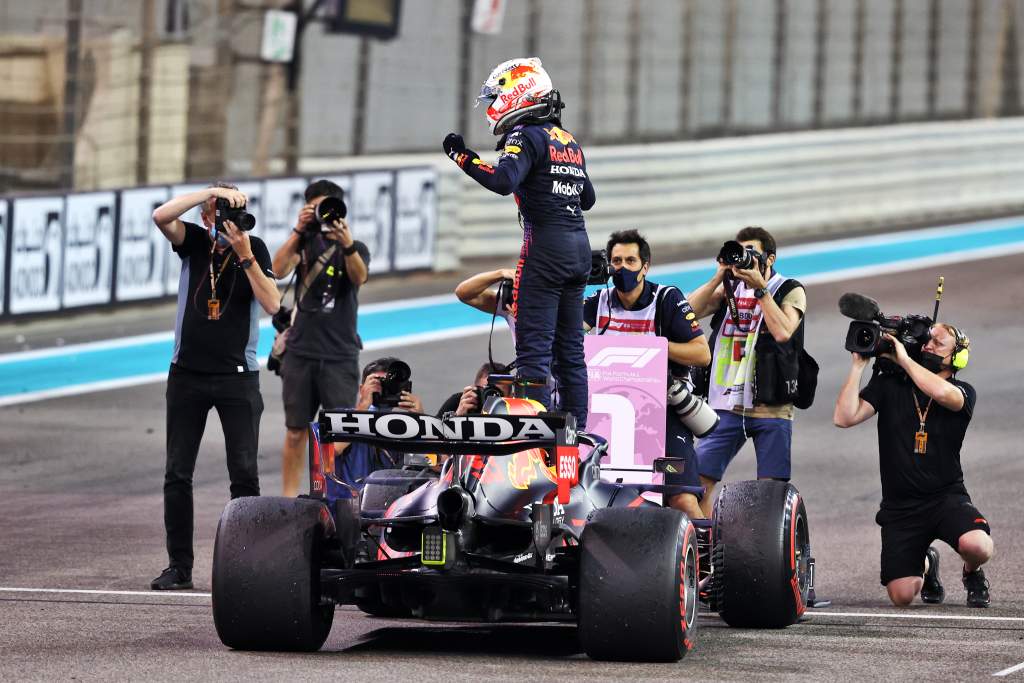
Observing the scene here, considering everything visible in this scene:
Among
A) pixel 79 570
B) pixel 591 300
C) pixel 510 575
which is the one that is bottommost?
pixel 79 570

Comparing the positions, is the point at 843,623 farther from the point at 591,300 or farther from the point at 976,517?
the point at 591,300

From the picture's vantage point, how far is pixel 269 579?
7609 millimetres

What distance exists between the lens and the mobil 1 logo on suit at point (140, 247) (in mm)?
19609

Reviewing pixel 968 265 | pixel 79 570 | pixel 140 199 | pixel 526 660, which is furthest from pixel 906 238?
pixel 526 660

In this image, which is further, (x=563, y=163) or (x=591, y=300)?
(x=591, y=300)

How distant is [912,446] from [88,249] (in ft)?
36.2

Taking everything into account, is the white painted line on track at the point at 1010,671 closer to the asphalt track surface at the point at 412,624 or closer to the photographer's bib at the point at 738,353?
the asphalt track surface at the point at 412,624

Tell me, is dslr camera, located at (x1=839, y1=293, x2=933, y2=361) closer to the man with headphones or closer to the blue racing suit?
the man with headphones

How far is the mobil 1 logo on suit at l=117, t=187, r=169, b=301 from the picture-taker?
19609 mm

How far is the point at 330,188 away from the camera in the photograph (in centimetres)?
1154

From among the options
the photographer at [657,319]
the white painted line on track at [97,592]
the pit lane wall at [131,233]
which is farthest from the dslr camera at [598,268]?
the pit lane wall at [131,233]

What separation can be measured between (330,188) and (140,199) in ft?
28.3

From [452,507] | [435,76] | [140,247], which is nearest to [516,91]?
[452,507]

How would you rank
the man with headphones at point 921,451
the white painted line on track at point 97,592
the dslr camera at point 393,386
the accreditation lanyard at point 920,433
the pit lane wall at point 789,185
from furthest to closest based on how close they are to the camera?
the pit lane wall at point 789,185 → the dslr camera at point 393,386 → the accreditation lanyard at point 920,433 → the man with headphones at point 921,451 → the white painted line on track at point 97,592
